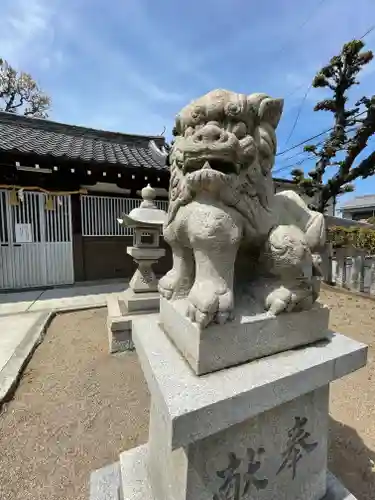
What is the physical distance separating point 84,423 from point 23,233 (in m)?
5.19

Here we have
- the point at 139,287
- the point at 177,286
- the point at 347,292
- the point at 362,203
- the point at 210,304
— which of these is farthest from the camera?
the point at 362,203

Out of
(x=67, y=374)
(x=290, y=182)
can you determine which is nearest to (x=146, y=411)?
(x=67, y=374)

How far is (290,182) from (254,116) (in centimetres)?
767

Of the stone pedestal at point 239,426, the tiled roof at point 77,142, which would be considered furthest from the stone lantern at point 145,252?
the tiled roof at point 77,142

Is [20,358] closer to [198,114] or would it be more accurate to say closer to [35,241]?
[198,114]

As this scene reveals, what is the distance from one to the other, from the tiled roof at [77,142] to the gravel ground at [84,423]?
4.29 m

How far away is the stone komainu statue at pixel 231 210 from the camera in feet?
3.30

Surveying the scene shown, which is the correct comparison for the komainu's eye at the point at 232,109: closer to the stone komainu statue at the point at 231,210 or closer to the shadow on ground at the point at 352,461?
the stone komainu statue at the point at 231,210

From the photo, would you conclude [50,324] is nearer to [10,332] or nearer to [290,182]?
[10,332]

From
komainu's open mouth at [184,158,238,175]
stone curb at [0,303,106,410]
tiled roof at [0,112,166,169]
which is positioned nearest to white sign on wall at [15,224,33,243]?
tiled roof at [0,112,166,169]

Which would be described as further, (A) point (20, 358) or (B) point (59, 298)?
(B) point (59, 298)

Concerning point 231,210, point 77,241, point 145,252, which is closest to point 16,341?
point 145,252

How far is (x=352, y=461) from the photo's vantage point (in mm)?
1784

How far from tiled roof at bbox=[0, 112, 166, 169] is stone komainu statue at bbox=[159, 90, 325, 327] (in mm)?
5192
